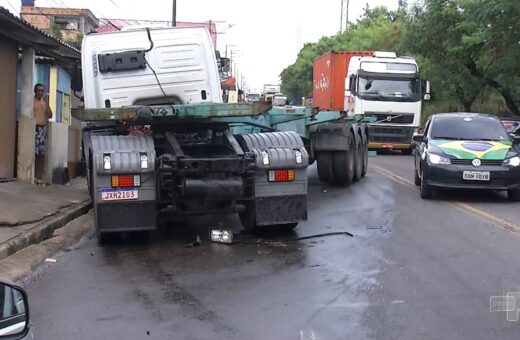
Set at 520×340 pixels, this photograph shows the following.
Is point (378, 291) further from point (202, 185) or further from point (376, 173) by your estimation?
point (376, 173)

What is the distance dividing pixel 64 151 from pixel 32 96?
4.60ft

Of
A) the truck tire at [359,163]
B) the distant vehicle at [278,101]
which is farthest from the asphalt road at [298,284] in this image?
the truck tire at [359,163]

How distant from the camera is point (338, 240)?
8.54 meters

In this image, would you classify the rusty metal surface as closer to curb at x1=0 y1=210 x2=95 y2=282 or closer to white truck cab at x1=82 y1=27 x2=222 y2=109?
white truck cab at x1=82 y1=27 x2=222 y2=109

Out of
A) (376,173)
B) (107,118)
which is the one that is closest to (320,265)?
(107,118)

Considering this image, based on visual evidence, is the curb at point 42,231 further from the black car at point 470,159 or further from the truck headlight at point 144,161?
the black car at point 470,159

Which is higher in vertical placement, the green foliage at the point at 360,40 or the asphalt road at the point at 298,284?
the green foliage at the point at 360,40

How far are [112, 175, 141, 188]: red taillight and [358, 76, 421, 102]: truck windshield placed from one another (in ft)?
54.8

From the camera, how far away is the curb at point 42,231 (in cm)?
759

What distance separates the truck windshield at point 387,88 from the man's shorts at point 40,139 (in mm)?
13312

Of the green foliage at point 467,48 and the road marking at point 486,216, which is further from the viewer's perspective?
the green foliage at point 467,48

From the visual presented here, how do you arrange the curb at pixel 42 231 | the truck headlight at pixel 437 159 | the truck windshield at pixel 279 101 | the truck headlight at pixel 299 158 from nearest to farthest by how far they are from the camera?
the curb at pixel 42 231, the truck headlight at pixel 299 158, the truck headlight at pixel 437 159, the truck windshield at pixel 279 101

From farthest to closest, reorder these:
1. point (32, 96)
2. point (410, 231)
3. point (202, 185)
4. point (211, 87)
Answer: point (32, 96) → point (211, 87) → point (410, 231) → point (202, 185)

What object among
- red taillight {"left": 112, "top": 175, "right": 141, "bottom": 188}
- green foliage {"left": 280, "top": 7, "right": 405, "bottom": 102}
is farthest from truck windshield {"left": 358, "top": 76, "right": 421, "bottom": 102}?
green foliage {"left": 280, "top": 7, "right": 405, "bottom": 102}
